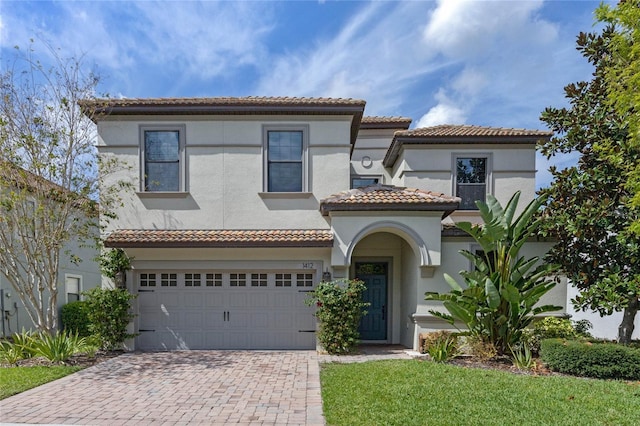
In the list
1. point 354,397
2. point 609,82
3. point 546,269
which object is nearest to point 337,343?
point 354,397

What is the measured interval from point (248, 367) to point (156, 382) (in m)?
2.04

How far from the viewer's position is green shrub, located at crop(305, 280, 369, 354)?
31.7 feet

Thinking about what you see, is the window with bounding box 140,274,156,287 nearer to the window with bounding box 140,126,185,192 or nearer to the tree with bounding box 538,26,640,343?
the window with bounding box 140,126,185,192

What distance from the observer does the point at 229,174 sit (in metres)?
11.2

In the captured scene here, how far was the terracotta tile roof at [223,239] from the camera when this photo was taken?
1009cm

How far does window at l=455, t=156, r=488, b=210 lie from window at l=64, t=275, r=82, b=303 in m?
16.3

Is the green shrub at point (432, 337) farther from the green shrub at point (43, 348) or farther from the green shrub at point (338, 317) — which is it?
the green shrub at point (43, 348)

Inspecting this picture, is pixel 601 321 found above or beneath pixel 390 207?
beneath

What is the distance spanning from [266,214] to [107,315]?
17.2 feet

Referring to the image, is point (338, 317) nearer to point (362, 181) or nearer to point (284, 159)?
point (284, 159)

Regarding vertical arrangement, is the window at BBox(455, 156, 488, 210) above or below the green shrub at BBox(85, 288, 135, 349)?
above

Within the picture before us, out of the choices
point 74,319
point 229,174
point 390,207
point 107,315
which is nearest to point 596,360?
point 390,207

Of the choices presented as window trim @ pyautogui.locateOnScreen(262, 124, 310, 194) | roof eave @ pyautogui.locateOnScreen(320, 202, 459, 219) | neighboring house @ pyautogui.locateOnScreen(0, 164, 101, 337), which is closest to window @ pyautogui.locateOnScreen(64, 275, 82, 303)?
neighboring house @ pyautogui.locateOnScreen(0, 164, 101, 337)

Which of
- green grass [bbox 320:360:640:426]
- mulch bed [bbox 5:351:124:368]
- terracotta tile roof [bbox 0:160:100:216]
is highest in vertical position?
terracotta tile roof [bbox 0:160:100:216]
